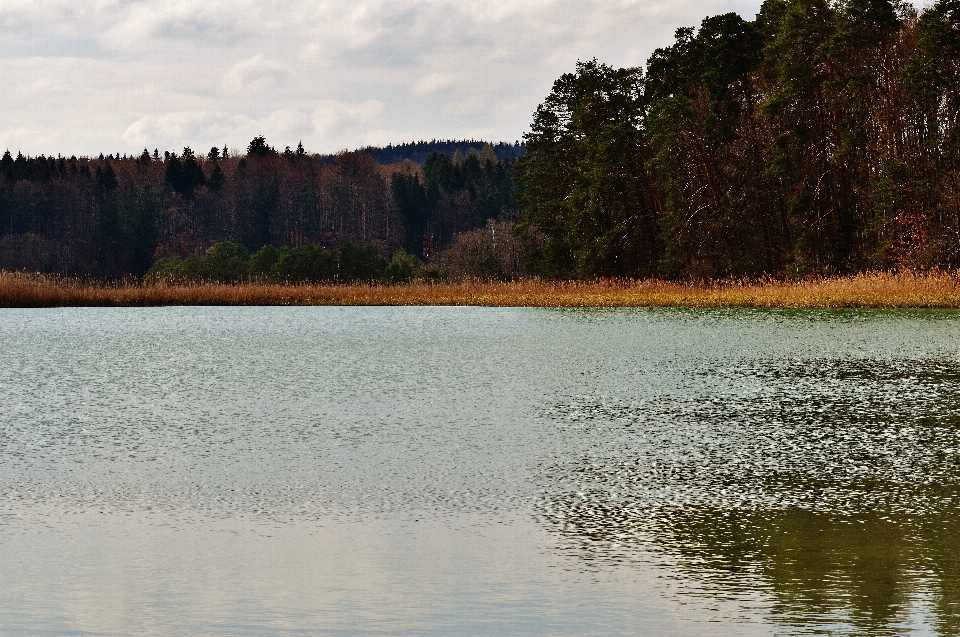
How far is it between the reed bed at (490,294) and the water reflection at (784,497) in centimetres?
2329

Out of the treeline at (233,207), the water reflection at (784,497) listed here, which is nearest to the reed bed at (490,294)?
the water reflection at (784,497)

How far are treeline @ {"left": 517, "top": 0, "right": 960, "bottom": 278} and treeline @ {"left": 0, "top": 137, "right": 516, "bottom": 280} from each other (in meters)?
56.5

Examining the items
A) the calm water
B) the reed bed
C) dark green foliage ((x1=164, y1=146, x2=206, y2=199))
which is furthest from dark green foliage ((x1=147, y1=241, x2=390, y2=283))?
dark green foliage ((x1=164, y1=146, x2=206, y2=199))

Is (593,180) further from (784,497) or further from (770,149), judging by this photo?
(784,497)

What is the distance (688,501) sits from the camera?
7.30 m

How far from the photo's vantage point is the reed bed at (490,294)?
36.1 metres

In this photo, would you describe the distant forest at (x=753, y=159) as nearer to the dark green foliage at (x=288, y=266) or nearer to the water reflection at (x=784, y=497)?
the dark green foliage at (x=288, y=266)

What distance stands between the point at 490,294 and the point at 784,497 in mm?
35108

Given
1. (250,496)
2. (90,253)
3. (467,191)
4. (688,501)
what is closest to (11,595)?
(250,496)

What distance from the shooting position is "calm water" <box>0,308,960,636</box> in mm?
4945

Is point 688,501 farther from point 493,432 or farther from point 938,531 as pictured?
point 493,432

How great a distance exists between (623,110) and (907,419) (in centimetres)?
4273

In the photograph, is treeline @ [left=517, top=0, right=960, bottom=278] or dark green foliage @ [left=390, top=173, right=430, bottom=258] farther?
dark green foliage @ [left=390, top=173, right=430, bottom=258]

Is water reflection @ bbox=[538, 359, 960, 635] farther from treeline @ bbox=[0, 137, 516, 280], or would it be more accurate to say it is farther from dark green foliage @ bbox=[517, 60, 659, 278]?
treeline @ bbox=[0, 137, 516, 280]
